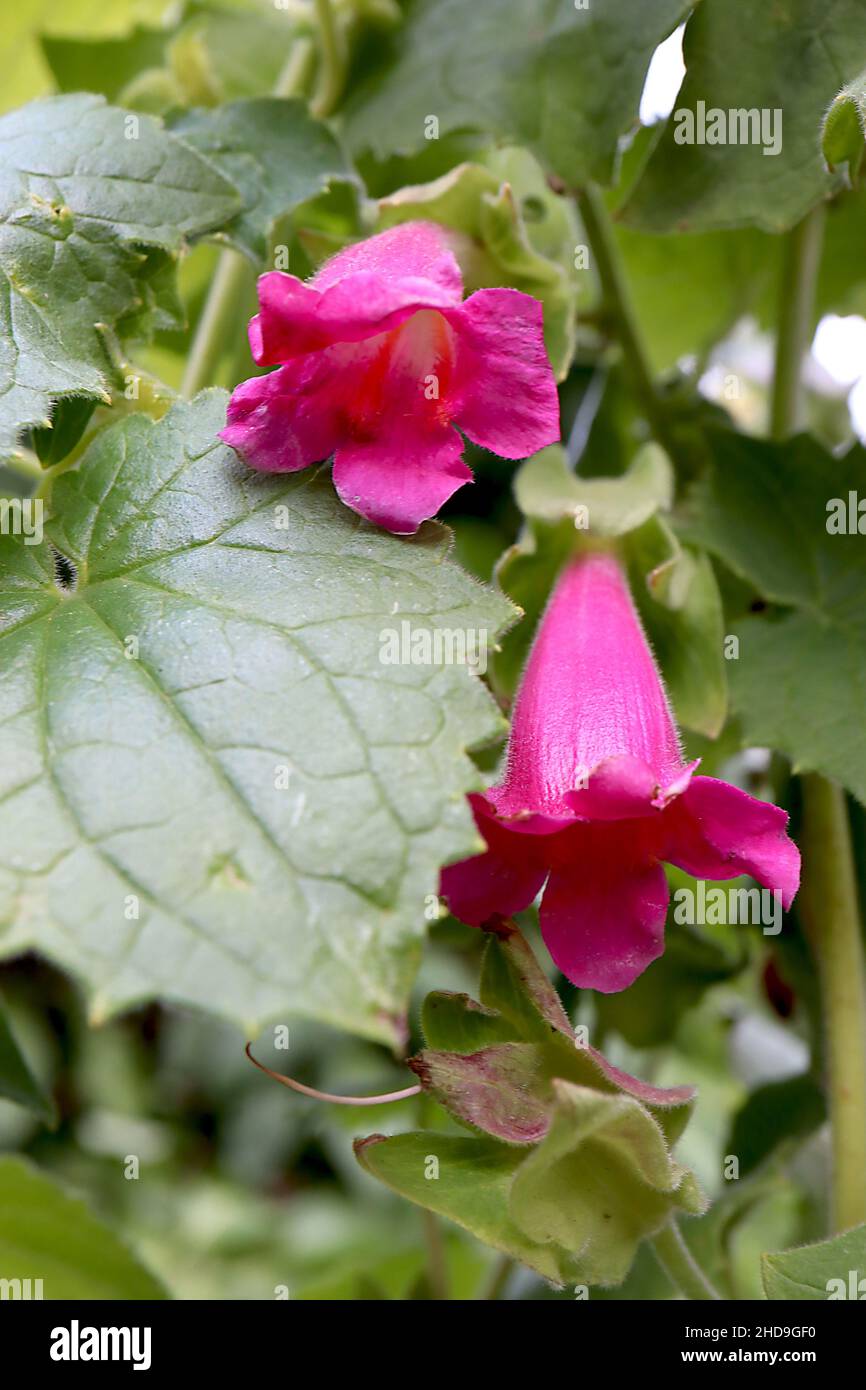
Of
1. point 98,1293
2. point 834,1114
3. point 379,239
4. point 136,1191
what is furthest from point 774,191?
point 136,1191

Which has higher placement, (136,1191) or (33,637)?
(33,637)

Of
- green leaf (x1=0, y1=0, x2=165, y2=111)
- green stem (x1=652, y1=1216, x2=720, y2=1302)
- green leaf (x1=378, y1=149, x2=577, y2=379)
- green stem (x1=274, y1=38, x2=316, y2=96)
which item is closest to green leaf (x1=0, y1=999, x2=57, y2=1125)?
green stem (x1=652, y1=1216, x2=720, y2=1302)

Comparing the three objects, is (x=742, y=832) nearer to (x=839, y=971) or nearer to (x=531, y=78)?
(x=839, y=971)

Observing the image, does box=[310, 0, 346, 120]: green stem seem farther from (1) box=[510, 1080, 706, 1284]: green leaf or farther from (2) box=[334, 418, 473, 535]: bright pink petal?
(1) box=[510, 1080, 706, 1284]: green leaf

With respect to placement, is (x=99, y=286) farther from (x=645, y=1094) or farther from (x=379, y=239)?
(x=645, y=1094)

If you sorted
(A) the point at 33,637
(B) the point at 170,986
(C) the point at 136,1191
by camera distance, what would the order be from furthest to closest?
(C) the point at 136,1191 < (A) the point at 33,637 < (B) the point at 170,986

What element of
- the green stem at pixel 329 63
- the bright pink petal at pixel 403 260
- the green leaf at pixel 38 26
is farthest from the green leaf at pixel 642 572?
the green leaf at pixel 38 26

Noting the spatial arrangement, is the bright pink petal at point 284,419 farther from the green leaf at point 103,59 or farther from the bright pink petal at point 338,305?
the green leaf at point 103,59
